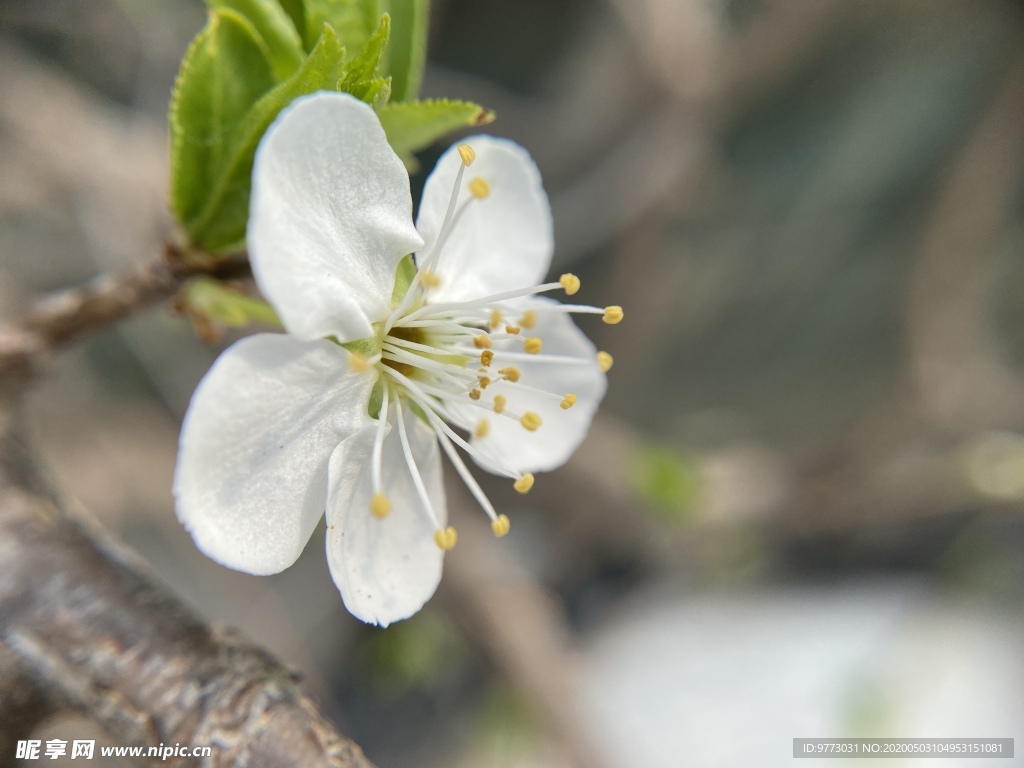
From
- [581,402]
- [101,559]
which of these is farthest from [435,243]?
[101,559]

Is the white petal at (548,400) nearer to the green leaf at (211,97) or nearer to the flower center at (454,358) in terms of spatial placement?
the flower center at (454,358)

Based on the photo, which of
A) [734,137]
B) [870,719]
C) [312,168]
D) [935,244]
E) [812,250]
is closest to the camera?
[312,168]

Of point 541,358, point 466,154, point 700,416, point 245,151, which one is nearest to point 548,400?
point 541,358

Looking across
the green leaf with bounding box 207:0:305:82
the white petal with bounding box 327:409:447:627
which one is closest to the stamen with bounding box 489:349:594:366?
the white petal with bounding box 327:409:447:627

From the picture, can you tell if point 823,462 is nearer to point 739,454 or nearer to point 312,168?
point 739,454

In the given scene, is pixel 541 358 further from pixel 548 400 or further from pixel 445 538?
pixel 445 538
